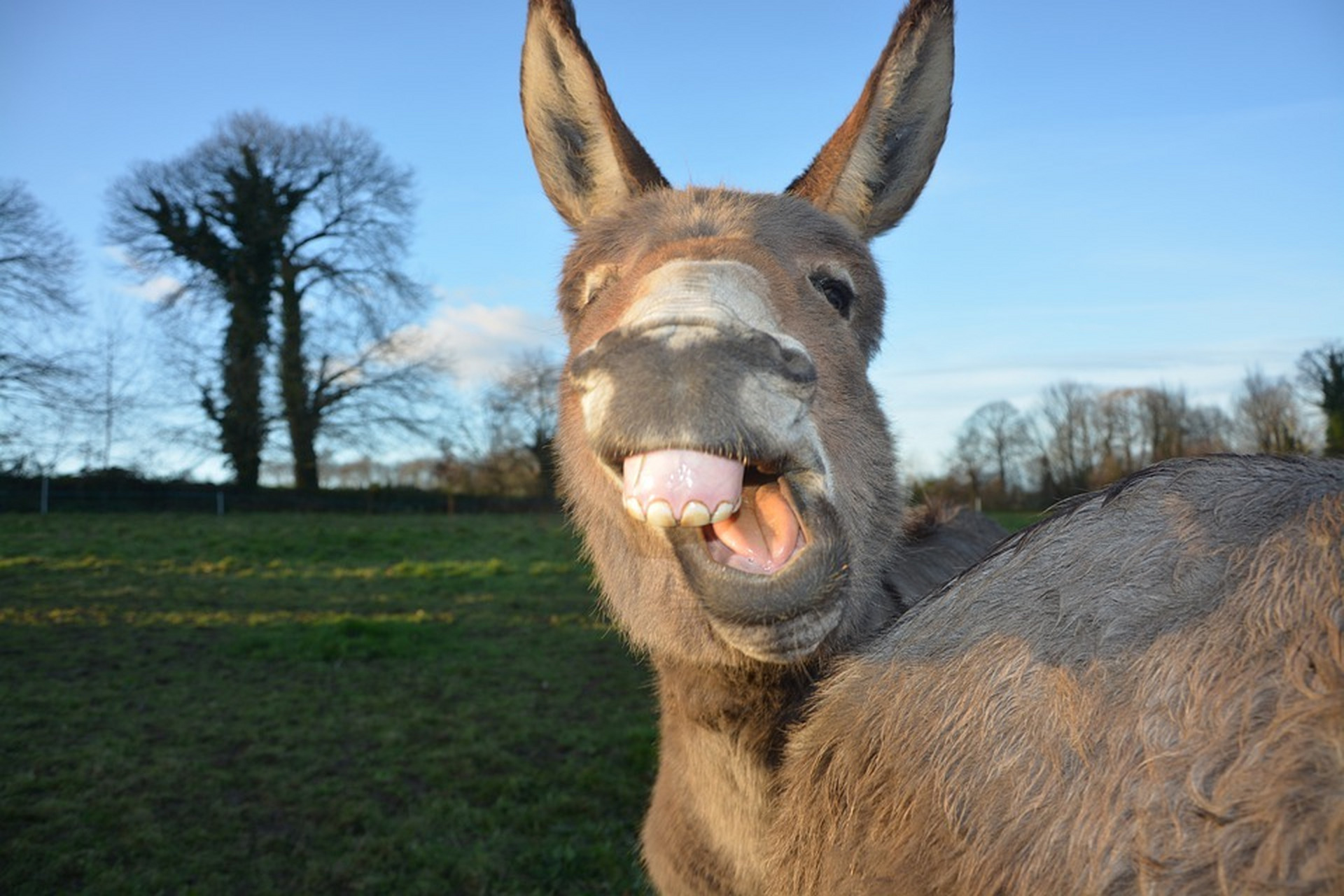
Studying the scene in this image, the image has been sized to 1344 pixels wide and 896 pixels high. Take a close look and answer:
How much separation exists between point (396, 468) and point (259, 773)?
3641 centimetres

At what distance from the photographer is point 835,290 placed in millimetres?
2502

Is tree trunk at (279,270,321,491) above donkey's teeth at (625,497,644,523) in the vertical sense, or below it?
above

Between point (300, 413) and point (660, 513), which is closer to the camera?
point (660, 513)

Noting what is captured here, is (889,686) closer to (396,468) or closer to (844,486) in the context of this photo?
(844,486)

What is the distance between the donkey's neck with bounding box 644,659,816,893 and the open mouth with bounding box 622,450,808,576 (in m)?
0.48

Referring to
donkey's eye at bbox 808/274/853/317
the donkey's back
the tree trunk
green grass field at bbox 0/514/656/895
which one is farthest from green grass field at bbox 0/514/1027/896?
the tree trunk

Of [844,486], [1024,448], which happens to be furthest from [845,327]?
[1024,448]

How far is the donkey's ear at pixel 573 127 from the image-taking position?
2.99 metres

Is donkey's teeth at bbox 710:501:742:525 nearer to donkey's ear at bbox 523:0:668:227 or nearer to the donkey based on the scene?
the donkey

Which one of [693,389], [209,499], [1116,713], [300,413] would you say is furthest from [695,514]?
[300,413]

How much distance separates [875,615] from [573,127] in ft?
7.18

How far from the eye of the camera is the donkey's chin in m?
1.85

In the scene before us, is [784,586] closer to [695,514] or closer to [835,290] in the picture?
[695,514]

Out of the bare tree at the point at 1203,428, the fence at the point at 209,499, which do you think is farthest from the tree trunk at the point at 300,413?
the bare tree at the point at 1203,428
